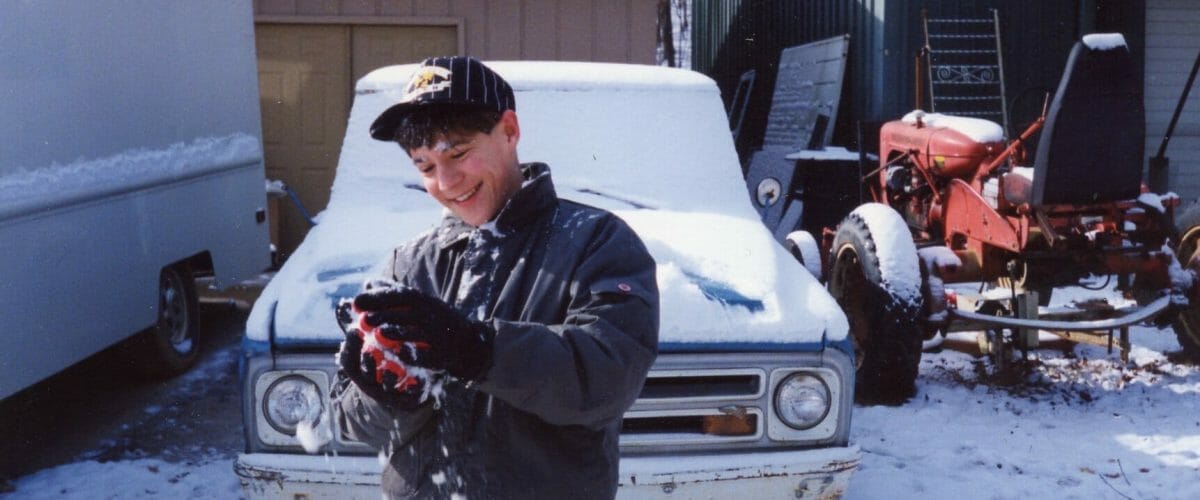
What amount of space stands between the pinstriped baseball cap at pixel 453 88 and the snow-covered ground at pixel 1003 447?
120 inches

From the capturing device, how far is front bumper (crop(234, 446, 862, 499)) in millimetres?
2957

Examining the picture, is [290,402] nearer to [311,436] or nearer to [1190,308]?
[311,436]

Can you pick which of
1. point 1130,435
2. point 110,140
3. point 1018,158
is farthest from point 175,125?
point 1130,435

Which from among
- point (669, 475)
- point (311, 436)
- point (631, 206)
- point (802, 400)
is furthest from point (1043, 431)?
point (311, 436)

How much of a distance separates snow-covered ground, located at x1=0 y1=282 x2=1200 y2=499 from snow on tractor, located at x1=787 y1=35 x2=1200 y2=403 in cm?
24

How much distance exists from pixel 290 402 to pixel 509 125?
1607 millimetres

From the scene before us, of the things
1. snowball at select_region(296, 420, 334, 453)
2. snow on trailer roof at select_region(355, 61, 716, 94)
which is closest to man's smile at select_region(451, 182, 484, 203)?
snowball at select_region(296, 420, 334, 453)

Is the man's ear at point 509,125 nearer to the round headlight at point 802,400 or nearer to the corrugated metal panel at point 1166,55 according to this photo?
the round headlight at point 802,400

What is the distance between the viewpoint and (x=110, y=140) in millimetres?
5320

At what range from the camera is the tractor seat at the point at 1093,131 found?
5016 mm

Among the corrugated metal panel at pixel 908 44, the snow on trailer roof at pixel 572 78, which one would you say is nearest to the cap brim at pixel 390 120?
the snow on trailer roof at pixel 572 78

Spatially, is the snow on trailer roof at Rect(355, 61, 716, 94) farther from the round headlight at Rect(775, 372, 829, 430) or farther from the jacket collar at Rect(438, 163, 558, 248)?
the jacket collar at Rect(438, 163, 558, 248)

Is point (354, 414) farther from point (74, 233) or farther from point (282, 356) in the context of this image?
point (74, 233)

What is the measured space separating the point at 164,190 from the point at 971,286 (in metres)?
5.50
